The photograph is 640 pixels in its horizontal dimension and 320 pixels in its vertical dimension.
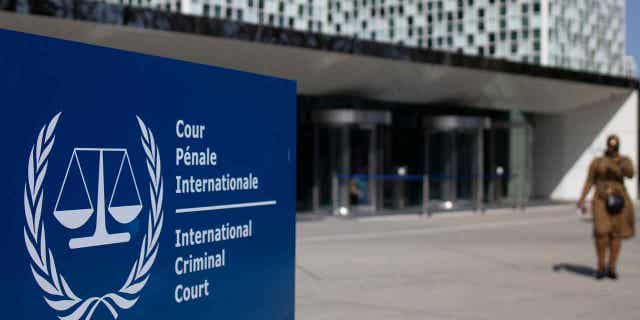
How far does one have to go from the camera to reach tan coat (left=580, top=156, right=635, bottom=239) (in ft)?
31.9

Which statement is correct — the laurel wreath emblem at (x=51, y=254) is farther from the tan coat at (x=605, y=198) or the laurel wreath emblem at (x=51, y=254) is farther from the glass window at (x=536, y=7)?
the glass window at (x=536, y=7)

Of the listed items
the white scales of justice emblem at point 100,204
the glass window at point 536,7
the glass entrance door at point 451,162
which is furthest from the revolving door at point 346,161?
the glass window at point 536,7

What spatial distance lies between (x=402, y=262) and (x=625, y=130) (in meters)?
18.2

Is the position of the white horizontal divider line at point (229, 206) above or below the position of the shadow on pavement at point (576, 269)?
above

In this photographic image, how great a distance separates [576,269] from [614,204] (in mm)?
1459

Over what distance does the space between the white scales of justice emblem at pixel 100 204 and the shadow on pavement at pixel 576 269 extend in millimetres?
8032

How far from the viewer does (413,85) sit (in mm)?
20969

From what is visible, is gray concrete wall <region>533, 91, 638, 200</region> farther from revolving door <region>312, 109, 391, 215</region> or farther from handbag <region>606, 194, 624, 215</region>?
handbag <region>606, 194, 624, 215</region>

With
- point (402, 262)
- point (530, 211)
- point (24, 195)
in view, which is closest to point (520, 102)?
point (530, 211)

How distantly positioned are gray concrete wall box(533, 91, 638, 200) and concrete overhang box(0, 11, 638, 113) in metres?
0.41

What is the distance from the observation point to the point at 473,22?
318 ft

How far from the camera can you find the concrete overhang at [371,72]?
46.4 ft

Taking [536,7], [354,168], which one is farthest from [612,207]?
[536,7]

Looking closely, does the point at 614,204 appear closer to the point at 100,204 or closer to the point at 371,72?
the point at 100,204
